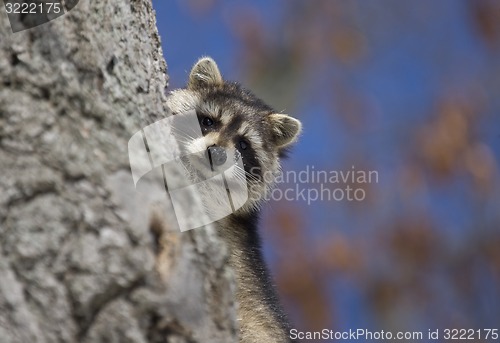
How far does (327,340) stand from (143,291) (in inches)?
375

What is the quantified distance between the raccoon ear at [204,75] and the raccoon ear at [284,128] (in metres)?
0.68

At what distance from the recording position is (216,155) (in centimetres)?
715

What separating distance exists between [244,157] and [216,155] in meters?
0.89

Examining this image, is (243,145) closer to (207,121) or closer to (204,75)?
(207,121)

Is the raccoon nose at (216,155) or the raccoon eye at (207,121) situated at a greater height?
the raccoon eye at (207,121)

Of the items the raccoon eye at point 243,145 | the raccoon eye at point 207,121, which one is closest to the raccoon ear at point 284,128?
the raccoon eye at point 243,145

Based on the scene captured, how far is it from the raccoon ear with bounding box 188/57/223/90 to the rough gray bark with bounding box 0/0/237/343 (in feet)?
15.6

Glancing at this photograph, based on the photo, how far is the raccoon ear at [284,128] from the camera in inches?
334

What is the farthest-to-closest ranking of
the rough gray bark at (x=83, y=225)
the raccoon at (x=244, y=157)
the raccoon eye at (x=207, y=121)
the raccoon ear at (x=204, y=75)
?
the raccoon ear at (x=204, y=75)
the raccoon eye at (x=207, y=121)
the raccoon at (x=244, y=157)
the rough gray bark at (x=83, y=225)

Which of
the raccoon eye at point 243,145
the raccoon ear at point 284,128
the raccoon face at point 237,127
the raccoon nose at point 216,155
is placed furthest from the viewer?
the raccoon ear at point 284,128

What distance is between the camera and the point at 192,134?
7145 mm

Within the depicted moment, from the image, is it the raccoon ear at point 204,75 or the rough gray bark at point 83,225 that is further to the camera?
the raccoon ear at point 204,75

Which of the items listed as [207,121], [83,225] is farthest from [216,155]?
[83,225]

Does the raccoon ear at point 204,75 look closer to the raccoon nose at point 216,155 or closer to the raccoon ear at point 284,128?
the raccoon ear at point 284,128
